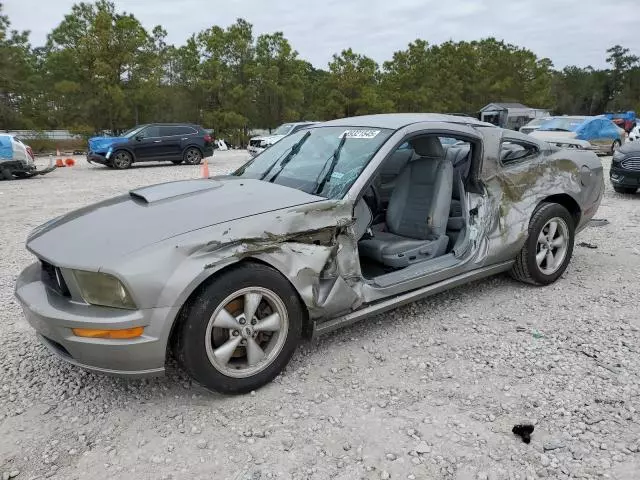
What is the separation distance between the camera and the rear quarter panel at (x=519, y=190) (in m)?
3.88

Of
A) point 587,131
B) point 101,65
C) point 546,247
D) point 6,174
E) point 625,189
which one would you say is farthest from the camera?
point 101,65

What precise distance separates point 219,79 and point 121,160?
76.5 ft

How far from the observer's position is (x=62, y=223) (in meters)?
3.13

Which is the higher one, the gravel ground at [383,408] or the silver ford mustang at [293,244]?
the silver ford mustang at [293,244]

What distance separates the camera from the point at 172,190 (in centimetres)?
339

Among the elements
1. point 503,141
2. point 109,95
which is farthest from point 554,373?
point 109,95

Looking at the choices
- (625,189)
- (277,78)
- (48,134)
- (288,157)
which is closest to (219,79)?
(277,78)

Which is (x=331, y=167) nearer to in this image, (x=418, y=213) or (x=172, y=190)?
(x=418, y=213)

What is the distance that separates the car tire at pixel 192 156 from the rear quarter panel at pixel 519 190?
15.6m

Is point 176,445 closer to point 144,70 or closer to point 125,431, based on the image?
point 125,431

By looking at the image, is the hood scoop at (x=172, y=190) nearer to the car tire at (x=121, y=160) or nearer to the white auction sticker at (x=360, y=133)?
the white auction sticker at (x=360, y=133)

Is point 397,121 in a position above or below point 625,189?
above


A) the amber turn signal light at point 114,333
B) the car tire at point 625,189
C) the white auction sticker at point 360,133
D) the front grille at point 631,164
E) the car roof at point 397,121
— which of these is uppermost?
the car roof at point 397,121

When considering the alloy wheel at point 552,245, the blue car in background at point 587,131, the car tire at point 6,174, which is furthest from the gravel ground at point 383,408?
the blue car in background at point 587,131
